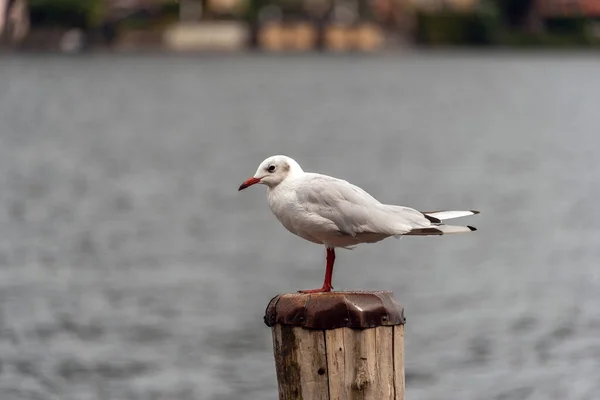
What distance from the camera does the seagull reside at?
7773 millimetres

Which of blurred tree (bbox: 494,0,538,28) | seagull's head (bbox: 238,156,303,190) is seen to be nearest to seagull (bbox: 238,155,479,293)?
seagull's head (bbox: 238,156,303,190)

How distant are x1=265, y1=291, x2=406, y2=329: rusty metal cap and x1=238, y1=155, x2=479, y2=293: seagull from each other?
14.4 inches

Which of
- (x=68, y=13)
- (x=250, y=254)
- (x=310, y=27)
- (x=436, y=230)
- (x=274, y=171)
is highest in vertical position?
(x=274, y=171)

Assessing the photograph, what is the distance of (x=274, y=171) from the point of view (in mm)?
7891

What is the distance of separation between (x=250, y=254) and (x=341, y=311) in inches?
626

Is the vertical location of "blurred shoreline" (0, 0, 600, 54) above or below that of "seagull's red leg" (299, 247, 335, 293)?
below

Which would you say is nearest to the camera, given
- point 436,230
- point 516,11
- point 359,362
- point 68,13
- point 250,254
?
point 359,362

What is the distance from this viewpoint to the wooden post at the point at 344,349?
726cm

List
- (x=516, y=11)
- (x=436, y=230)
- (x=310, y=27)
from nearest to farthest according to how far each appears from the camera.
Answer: (x=436, y=230) < (x=310, y=27) < (x=516, y=11)

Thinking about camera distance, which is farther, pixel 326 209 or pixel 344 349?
pixel 326 209

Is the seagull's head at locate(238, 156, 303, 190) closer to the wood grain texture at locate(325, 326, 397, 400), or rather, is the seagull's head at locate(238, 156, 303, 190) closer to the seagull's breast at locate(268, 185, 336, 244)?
the seagull's breast at locate(268, 185, 336, 244)

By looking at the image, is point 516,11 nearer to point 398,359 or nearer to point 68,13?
point 68,13

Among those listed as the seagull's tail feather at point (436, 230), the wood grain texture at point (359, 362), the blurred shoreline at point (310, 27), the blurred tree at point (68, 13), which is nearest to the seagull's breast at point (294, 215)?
the seagull's tail feather at point (436, 230)

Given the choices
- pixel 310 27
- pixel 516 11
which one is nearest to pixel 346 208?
pixel 310 27
